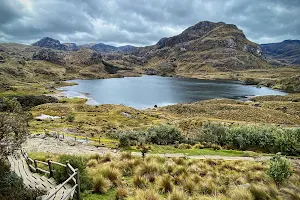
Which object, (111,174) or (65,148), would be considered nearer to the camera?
(111,174)

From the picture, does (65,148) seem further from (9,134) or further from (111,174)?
(9,134)

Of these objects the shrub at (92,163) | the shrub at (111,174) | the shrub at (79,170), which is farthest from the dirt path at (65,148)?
the shrub at (79,170)

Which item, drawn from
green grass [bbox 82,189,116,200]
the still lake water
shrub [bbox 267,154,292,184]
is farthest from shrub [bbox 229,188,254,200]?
the still lake water

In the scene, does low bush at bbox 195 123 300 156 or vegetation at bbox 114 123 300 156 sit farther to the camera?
vegetation at bbox 114 123 300 156

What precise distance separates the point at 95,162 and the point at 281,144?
18344 millimetres

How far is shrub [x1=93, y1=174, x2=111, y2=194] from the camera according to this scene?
10444 millimetres

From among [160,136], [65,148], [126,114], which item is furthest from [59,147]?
[126,114]

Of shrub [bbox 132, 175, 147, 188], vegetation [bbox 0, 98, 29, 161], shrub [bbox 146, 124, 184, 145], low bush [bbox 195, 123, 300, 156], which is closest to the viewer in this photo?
vegetation [bbox 0, 98, 29, 161]

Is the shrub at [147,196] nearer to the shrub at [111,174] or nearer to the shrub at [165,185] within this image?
the shrub at [165,185]

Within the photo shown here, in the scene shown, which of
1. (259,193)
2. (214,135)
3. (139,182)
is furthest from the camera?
(214,135)

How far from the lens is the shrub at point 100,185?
10.4m

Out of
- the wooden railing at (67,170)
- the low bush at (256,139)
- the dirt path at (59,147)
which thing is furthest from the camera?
the low bush at (256,139)

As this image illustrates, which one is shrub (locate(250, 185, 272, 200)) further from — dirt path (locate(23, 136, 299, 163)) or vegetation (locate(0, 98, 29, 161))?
dirt path (locate(23, 136, 299, 163))

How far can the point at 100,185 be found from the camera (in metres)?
10.5
